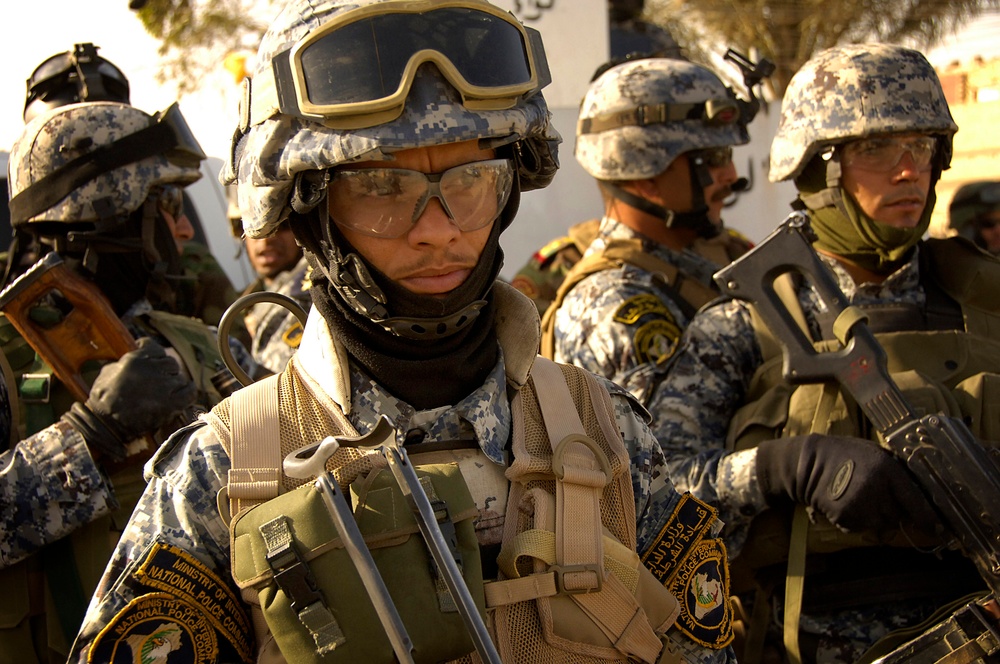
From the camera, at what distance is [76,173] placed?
3527 mm

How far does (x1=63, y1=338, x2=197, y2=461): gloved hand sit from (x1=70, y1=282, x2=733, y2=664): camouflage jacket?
123 centimetres

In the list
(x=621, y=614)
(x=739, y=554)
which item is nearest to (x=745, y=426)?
(x=739, y=554)

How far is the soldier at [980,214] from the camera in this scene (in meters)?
6.56

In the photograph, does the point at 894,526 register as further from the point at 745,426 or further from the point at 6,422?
the point at 6,422

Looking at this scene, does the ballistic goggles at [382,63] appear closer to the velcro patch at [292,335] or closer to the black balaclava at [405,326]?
the black balaclava at [405,326]

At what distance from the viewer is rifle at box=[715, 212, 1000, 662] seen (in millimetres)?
2605

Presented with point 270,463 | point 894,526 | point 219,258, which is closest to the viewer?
point 270,463

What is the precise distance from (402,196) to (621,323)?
6.33ft

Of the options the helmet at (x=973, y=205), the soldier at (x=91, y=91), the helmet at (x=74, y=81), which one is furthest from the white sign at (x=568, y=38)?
the helmet at (x=74, y=81)

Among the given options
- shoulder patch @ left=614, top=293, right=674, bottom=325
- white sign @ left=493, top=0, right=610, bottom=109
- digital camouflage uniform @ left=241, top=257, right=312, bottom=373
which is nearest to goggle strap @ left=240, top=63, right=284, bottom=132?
shoulder patch @ left=614, top=293, right=674, bottom=325

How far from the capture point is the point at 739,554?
3049 mm

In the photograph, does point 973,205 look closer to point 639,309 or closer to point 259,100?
point 639,309

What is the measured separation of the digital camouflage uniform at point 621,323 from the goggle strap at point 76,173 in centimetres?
152

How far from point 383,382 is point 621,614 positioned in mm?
565
